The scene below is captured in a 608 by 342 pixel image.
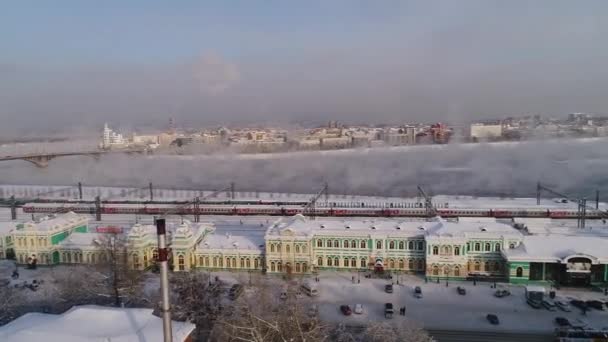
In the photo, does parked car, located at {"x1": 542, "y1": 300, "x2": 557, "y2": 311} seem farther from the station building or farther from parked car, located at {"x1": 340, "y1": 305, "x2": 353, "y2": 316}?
parked car, located at {"x1": 340, "y1": 305, "x2": 353, "y2": 316}

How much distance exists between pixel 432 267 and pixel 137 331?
8.39 metres

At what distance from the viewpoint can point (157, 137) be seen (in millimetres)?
65875

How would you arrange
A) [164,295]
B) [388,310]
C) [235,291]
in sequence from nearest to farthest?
[164,295] → [388,310] → [235,291]

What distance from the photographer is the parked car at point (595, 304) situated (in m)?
9.67

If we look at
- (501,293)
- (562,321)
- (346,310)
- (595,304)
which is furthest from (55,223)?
(595,304)

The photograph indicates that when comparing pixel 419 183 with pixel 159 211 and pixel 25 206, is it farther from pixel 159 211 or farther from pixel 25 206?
pixel 25 206

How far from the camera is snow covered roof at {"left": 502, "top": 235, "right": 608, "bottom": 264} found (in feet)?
36.3

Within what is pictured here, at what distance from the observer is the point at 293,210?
19703 millimetres

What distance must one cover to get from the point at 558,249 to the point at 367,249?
15.5 ft

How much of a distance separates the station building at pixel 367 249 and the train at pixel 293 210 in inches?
173

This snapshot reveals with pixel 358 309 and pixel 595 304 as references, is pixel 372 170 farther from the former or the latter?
pixel 358 309

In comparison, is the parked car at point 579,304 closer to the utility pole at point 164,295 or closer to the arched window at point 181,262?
the utility pole at point 164,295

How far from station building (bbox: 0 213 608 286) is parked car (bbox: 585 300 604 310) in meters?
1.22

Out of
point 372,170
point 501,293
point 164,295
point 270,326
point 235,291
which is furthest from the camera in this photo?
point 372,170
